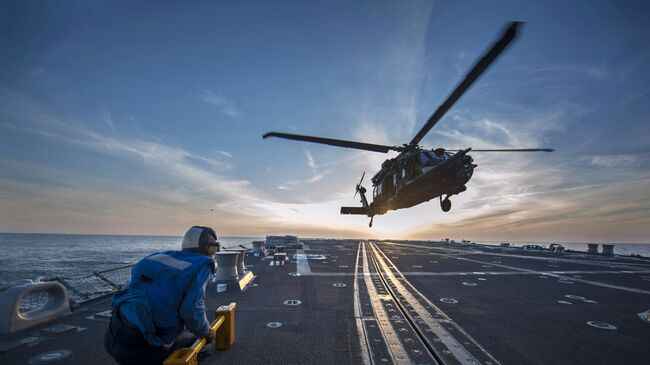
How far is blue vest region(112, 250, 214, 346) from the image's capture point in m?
3.12

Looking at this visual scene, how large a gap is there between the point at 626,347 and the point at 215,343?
894 centimetres

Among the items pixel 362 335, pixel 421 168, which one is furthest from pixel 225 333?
pixel 421 168

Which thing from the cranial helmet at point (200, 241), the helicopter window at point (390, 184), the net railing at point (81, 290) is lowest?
the net railing at point (81, 290)

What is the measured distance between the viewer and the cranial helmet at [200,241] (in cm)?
371

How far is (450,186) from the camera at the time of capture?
13211 millimetres

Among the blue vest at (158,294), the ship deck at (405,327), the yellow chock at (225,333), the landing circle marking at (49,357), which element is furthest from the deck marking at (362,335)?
the landing circle marking at (49,357)

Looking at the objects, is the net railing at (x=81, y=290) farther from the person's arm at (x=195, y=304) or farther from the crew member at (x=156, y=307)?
the person's arm at (x=195, y=304)

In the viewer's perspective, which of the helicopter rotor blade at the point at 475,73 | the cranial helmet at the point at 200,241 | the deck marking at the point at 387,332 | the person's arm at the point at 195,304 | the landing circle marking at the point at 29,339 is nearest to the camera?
the person's arm at the point at 195,304

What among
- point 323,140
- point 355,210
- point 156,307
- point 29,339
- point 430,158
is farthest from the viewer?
point 355,210

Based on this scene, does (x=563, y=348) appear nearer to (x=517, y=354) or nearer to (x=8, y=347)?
(x=517, y=354)

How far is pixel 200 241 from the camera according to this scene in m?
3.72

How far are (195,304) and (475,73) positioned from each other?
29.0ft

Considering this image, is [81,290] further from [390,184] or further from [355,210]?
[390,184]

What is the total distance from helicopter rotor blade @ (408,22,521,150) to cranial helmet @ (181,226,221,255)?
7721mm
